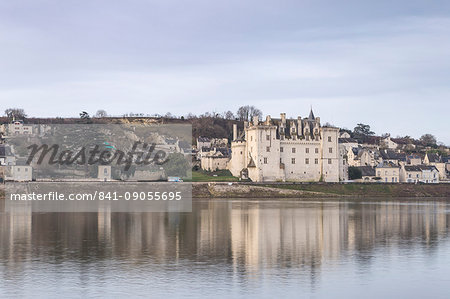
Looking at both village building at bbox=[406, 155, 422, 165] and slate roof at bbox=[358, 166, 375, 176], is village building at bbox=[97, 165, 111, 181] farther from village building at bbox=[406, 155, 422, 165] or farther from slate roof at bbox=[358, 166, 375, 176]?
village building at bbox=[406, 155, 422, 165]

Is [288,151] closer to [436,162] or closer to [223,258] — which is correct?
[436,162]

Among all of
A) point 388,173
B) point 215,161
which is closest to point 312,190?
point 388,173

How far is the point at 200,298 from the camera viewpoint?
59.8ft

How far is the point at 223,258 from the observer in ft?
83.1

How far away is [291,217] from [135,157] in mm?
63407

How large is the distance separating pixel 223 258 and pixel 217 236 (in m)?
7.62

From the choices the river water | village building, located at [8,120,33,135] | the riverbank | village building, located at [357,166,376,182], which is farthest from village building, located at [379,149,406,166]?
village building, located at [8,120,33,135]

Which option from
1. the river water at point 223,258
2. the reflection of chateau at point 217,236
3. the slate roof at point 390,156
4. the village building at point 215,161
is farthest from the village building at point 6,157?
the slate roof at point 390,156

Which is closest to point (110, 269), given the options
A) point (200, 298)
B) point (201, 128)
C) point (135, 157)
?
point (200, 298)

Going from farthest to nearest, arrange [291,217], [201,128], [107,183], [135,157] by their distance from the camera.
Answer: [201,128] < [135,157] < [107,183] < [291,217]

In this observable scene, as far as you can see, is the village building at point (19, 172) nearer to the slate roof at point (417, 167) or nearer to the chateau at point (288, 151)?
the chateau at point (288, 151)

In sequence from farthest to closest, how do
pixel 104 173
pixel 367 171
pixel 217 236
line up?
1. pixel 367 171
2. pixel 104 173
3. pixel 217 236

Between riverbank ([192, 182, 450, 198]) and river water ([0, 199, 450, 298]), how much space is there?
133 feet

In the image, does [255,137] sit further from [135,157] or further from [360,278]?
[360,278]
